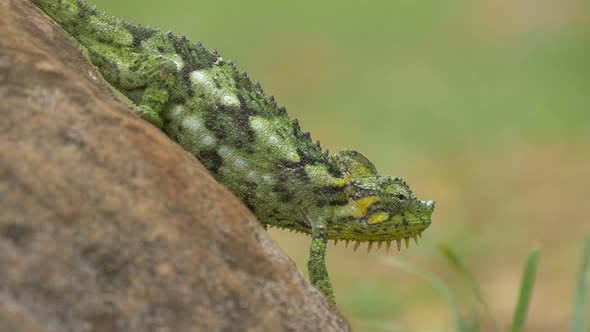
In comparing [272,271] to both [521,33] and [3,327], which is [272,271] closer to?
[3,327]

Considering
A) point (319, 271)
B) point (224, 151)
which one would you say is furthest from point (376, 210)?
point (224, 151)

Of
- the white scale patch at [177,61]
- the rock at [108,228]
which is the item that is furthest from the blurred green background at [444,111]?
the rock at [108,228]

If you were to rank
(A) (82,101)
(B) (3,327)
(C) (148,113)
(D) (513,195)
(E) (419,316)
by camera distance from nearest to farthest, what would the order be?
(B) (3,327), (A) (82,101), (C) (148,113), (E) (419,316), (D) (513,195)

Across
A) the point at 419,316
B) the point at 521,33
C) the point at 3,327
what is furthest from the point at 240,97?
the point at 521,33

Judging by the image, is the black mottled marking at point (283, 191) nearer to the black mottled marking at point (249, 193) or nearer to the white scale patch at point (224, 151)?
the black mottled marking at point (249, 193)

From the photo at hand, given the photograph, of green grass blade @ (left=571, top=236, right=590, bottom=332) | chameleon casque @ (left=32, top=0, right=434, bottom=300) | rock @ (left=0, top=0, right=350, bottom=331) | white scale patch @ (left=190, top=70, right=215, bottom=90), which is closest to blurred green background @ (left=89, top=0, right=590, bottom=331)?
green grass blade @ (left=571, top=236, right=590, bottom=332)

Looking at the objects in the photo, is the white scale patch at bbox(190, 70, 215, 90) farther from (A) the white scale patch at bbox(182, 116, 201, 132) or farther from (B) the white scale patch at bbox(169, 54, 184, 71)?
(A) the white scale patch at bbox(182, 116, 201, 132)

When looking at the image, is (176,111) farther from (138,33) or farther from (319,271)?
(319,271)
